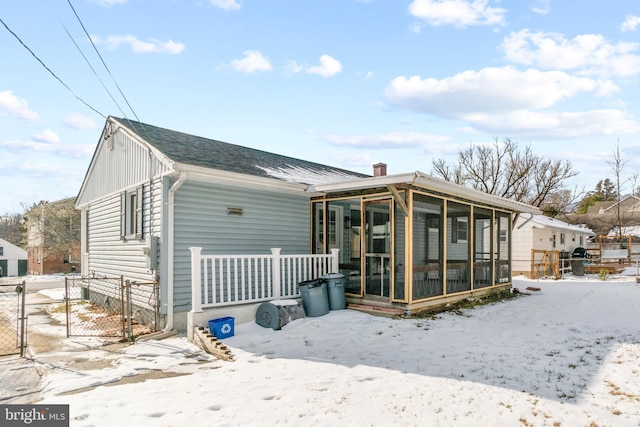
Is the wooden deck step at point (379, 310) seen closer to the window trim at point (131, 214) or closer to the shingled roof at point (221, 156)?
the shingled roof at point (221, 156)

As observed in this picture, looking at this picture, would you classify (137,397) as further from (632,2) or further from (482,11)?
(632,2)

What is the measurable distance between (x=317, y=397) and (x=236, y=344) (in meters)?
2.44

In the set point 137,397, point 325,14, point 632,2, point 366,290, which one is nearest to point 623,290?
point 632,2

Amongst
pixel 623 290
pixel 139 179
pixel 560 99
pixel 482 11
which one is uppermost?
pixel 482 11

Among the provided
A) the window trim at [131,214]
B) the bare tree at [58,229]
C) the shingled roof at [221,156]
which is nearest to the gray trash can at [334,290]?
the shingled roof at [221,156]

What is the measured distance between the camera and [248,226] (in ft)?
27.2

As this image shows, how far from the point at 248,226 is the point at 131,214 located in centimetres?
285

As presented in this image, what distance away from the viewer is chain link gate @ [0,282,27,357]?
5.88m

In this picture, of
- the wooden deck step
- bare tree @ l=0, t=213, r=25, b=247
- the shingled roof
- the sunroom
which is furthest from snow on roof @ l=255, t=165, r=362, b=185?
bare tree @ l=0, t=213, r=25, b=247

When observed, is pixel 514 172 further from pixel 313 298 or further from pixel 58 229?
pixel 58 229

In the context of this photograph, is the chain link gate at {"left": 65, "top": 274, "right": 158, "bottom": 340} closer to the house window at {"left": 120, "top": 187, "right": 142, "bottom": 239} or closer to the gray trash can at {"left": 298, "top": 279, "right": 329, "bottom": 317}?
the house window at {"left": 120, "top": 187, "right": 142, "bottom": 239}

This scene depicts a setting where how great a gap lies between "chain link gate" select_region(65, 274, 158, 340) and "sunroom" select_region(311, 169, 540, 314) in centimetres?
380

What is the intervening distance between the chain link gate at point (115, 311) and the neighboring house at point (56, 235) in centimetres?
1959

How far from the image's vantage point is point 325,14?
9445 millimetres
